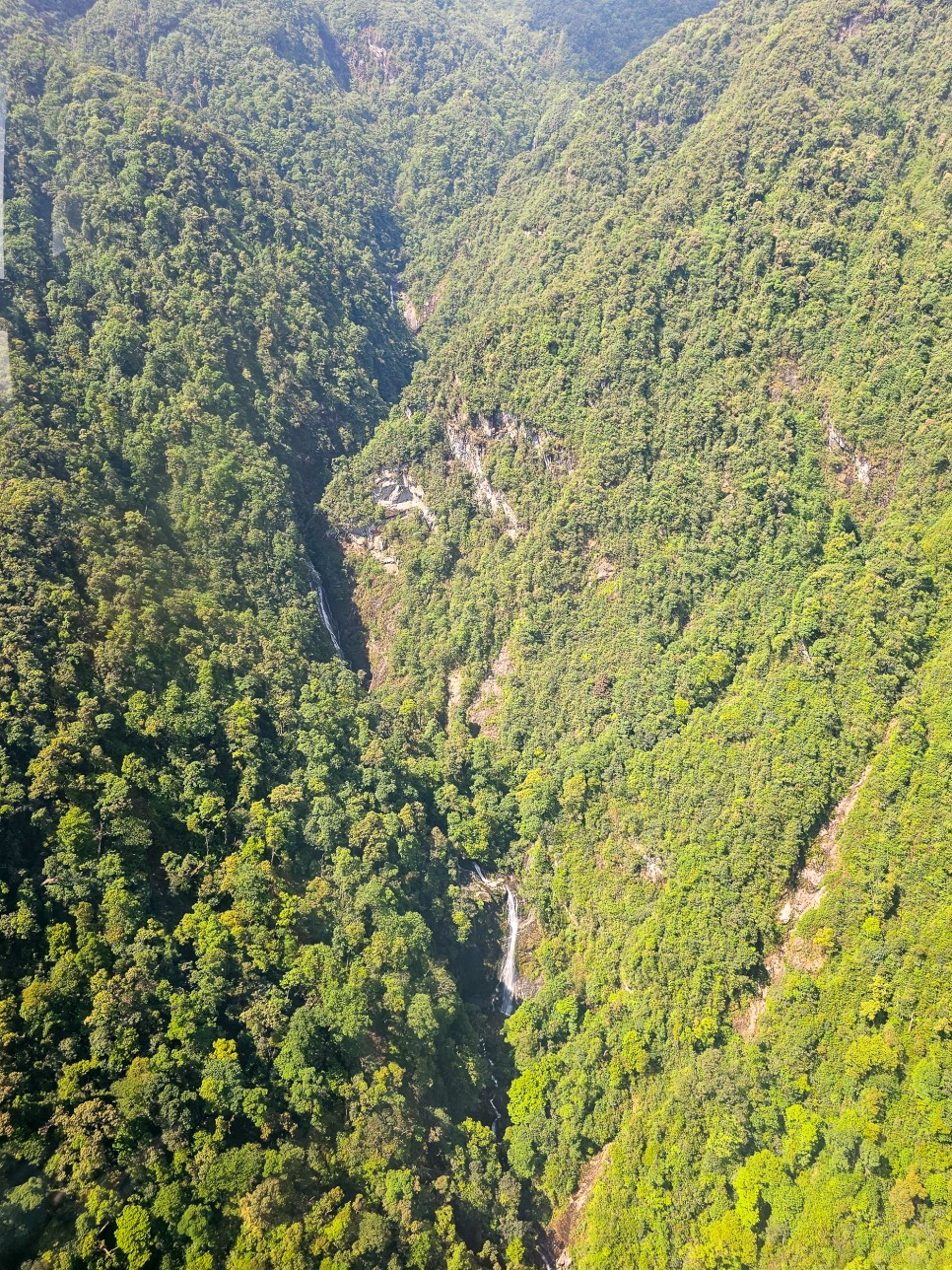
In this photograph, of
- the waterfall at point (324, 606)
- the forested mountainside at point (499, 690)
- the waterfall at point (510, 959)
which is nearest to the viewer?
the forested mountainside at point (499, 690)

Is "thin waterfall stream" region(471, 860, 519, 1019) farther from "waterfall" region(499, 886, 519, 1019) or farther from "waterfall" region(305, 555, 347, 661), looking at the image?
"waterfall" region(305, 555, 347, 661)

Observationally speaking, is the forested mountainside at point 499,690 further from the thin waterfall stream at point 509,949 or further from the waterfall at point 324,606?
the thin waterfall stream at point 509,949

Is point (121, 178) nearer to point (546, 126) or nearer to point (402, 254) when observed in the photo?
point (402, 254)

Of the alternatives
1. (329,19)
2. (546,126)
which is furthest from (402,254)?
(329,19)

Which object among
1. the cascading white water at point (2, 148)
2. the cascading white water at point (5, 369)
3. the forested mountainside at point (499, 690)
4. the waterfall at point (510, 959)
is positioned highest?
the cascading white water at point (2, 148)

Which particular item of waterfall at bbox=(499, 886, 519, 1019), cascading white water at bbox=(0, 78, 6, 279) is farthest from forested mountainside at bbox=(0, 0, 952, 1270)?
waterfall at bbox=(499, 886, 519, 1019)

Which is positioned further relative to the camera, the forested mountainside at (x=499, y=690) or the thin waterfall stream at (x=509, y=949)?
the thin waterfall stream at (x=509, y=949)

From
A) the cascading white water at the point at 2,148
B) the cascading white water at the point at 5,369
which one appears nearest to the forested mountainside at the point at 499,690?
the cascading white water at the point at 5,369
